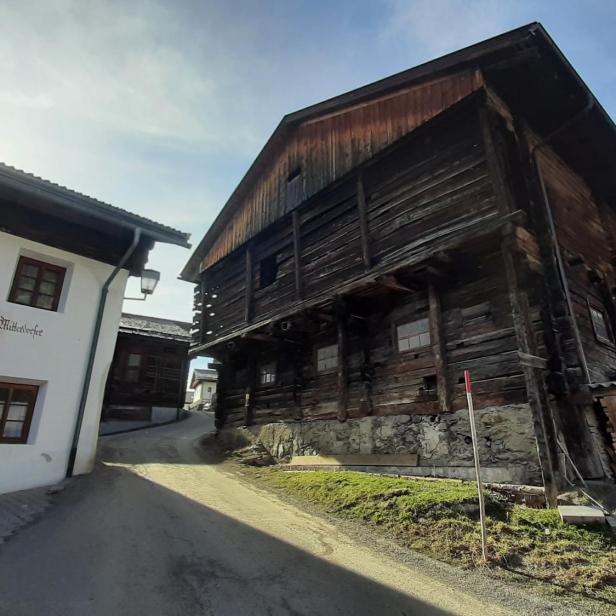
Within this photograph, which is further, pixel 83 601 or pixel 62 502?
pixel 62 502

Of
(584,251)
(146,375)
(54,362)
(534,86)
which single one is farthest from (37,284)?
(146,375)

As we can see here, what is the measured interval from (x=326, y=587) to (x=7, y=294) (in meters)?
7.80

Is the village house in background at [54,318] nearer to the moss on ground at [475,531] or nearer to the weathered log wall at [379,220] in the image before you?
the weathered log wall at [379,220]

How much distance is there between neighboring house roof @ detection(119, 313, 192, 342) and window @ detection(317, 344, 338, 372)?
15.9 metres

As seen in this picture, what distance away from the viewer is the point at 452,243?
354 inches

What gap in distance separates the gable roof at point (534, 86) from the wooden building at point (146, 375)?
17.7 m

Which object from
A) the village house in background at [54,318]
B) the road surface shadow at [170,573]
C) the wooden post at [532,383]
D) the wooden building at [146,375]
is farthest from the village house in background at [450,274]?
the wooden building at [146,375]

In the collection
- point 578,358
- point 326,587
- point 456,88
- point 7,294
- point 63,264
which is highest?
point 456,88

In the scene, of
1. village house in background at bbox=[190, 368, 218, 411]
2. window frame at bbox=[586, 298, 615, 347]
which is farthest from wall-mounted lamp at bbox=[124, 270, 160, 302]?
village house in background at bbox=[190, 368, 218, 411]

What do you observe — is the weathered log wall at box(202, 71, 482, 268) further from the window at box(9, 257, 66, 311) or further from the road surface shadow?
the road surface shadow

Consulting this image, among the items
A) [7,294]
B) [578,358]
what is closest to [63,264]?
[7,294]

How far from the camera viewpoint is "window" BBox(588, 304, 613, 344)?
34.5ft

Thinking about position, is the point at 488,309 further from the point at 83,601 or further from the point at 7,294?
the point at 7,294

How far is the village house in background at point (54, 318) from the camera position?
26.4 feet
